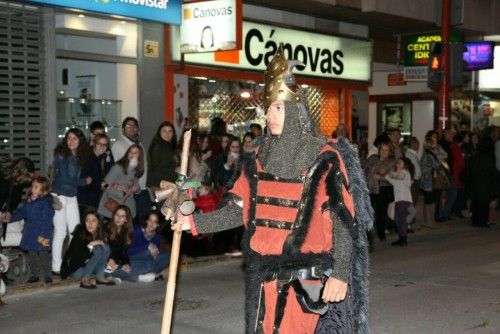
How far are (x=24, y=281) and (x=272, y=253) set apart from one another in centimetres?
569

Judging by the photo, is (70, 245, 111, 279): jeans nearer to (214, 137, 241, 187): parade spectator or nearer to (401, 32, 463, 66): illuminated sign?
(214, 137, 241, 187): parade spectator

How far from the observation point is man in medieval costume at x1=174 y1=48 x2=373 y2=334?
4.62m

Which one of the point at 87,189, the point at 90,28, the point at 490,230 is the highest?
the point at 90,28

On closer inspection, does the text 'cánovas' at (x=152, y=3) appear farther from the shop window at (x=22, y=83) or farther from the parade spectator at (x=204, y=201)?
the parade spectator at (x=204, y=201)

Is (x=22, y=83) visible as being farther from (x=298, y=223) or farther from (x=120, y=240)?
(x=298, y=223)

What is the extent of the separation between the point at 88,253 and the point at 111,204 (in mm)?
1233

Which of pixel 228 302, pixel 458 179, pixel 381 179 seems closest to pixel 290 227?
pixel 228 302

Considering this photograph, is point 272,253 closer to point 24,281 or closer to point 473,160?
point 24,281

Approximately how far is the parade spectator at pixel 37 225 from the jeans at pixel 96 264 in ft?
1.26

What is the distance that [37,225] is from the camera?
9.41m

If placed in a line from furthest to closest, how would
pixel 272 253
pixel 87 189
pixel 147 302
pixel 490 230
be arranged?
pixel 490 230, pixel 87 189, pixel 147 302, pixel 272 253

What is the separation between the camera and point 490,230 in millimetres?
15750

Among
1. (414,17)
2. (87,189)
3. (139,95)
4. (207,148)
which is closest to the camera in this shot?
(87,189)

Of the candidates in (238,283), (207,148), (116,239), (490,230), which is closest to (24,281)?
(116,239)
